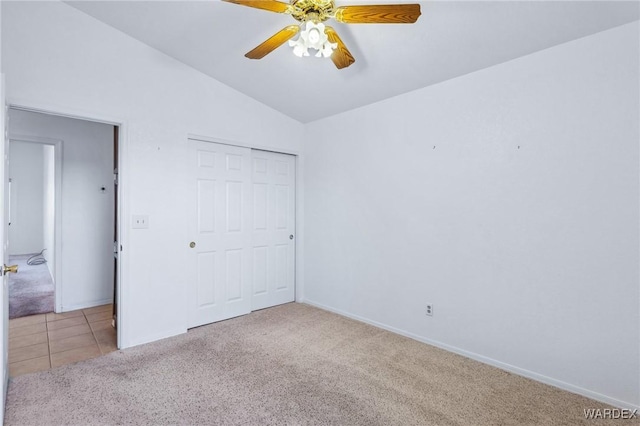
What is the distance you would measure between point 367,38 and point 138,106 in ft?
6.96

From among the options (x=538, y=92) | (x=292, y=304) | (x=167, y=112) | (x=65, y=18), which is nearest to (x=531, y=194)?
(x=538, y=92)

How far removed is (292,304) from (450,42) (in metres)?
3.36

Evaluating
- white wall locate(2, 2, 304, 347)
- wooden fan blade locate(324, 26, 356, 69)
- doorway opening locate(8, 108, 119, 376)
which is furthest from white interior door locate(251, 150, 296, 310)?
wooden fan blade locate(324, 26, 356, 69)

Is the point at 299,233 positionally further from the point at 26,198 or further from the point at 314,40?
the point at 26,198

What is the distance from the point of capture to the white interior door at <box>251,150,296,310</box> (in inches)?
159

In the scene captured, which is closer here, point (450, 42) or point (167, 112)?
point (450, 42)

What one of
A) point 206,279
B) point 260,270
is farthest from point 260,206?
point 206,279

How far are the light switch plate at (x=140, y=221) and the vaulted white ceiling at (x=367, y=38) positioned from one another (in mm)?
1570

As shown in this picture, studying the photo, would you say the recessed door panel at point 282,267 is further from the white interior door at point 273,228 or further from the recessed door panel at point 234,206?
the recessed door panel at point 234,206

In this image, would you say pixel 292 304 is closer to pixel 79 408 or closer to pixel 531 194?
pixel 79 408

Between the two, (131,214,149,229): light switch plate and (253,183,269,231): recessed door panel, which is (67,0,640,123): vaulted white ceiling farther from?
(131,214,149,229): light switch plate

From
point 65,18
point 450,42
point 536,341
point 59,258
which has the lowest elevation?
point 536,341

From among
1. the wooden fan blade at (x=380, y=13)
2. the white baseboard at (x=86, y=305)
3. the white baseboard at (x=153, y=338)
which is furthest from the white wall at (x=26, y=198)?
the wooden fan blade at (x=380, y=13)

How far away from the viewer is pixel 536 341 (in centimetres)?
245
